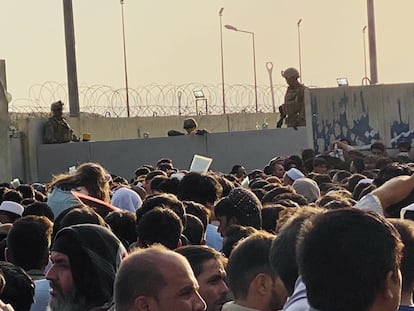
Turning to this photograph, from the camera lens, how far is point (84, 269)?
4.26m

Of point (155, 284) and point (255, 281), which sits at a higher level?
point (155, 284)

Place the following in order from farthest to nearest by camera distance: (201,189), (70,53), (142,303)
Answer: (70,53) < (201,189) < (142,303)

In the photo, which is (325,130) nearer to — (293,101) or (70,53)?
(293,101)

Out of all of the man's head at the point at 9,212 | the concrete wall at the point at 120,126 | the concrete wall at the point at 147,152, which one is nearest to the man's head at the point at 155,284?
the man's head at the point at 9,212

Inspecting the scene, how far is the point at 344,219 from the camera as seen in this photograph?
3092 mm

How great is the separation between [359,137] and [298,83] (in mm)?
2010

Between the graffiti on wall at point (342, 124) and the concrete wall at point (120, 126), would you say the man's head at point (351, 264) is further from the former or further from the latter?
the concrete wall at point (120, 126)

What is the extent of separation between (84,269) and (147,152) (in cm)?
1713

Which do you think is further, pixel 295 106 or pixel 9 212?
pixel 295 106

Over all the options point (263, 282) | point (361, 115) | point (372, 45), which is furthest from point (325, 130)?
point (263, 282)

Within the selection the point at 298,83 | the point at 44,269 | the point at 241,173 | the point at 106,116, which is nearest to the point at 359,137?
the point at 298,83

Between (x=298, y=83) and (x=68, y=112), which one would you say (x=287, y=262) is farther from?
(x=68, y=112)

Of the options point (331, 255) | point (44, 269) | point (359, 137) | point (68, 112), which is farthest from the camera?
point (68, 112)

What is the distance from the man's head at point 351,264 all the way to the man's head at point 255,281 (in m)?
1.15
